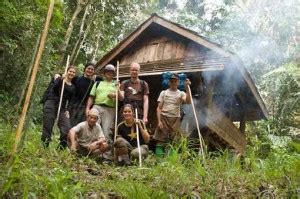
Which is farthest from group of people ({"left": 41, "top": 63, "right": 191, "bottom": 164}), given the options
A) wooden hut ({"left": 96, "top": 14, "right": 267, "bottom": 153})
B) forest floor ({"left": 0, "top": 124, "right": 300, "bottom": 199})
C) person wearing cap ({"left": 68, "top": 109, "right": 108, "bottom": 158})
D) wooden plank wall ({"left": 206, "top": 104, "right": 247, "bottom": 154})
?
wooden plank wall ({"left": 206, "top": 104, "right": 247, "bottom": 154})

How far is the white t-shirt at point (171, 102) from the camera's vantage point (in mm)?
7091

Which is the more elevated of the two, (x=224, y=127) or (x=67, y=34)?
(x=67, y=34)

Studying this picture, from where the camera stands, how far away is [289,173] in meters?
4.34

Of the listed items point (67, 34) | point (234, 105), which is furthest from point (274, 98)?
point (67, 34)

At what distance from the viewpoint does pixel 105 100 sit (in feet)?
23.2

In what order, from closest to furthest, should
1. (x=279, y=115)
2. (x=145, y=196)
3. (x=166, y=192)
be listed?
(x=145, y=196), (x=166, y=192), (x=279, y=115)

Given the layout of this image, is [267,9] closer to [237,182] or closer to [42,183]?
[237,182]

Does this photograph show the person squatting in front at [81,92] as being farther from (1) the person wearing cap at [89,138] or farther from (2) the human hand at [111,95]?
(1) the person wearing cap at [89,138]

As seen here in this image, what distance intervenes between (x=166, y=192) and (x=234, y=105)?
858 cm

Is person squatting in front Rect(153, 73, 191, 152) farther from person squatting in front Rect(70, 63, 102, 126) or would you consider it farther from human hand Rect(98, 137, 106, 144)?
person squatting in front Rect(70, 63, 102, 126)

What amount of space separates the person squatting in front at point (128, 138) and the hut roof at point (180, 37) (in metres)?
2.65

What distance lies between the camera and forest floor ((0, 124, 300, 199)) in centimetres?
374

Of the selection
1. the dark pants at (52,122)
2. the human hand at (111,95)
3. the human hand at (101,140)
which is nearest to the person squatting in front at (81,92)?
the dark pants at (52,122)

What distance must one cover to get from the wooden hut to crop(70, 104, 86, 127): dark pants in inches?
104
